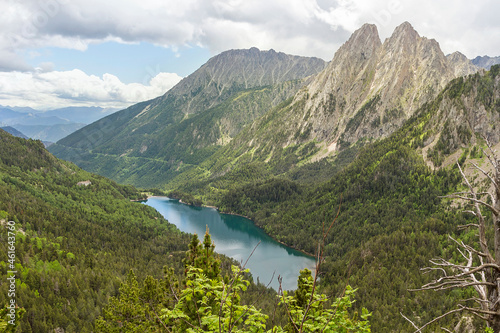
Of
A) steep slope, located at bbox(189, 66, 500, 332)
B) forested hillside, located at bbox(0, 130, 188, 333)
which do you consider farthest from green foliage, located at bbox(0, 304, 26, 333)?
steep slope, located at bbox(189, 66, 500, 332)

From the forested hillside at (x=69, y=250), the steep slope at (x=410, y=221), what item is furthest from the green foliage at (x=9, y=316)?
the steep slope at (x=410, y=221)

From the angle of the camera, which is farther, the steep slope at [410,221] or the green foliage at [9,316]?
the steep slope at [410,221]

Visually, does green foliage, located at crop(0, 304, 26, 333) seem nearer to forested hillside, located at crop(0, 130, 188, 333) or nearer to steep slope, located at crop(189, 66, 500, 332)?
forested hillside, located at crop(0, 130, 188, 333)

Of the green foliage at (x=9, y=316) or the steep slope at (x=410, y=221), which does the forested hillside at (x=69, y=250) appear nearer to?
the green foliage at (x=9, y=316)

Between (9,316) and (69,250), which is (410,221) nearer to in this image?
(69,250)

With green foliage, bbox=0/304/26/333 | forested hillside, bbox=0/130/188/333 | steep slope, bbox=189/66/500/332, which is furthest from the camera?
steep slope, bbox=189/66/500/332

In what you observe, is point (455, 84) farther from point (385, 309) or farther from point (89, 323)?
point (89, 323)

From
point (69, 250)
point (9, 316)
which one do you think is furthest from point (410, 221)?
point (9, 316)

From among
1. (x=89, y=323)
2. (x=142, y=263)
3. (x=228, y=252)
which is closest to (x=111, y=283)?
(x=89, y=323)

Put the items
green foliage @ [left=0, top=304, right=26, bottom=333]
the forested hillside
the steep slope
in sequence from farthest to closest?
the steep slope, the forested hillside, green foliage @ [left=0, top=304, right=26, bottom=333]

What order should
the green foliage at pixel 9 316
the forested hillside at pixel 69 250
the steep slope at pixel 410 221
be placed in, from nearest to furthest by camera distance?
the green foliage at pixel 9 316 → the forested hillside at pixel 69 250 → the steep slope at pixel 410 221

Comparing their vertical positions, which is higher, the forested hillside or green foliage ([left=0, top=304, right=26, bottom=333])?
green foliage ([left=0, top=304, right=26, bottom=333])
